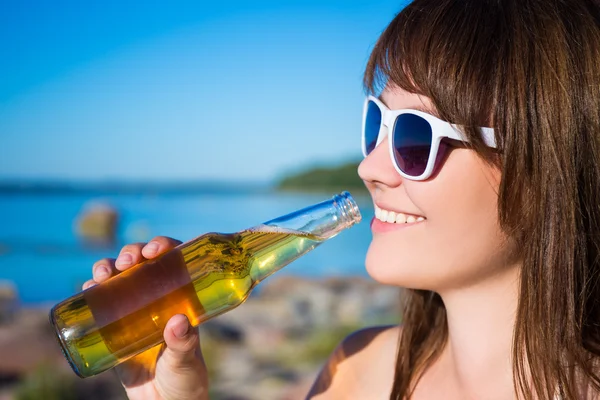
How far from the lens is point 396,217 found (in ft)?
5.96

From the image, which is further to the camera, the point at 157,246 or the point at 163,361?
the point at 163,361

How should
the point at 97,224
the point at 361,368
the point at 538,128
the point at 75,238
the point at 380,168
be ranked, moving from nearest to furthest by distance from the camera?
the point at 538,128 < the point at 380,168 < the point at 361,368 < the point at 75,238 < the point at 97,224

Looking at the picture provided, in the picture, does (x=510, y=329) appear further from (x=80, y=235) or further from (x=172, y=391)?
(x=80, y=235)

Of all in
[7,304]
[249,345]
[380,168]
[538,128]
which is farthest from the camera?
Answer: [7,304]

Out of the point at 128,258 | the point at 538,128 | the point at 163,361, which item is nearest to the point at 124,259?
the point at 128,258

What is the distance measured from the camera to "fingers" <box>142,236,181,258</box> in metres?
1.71

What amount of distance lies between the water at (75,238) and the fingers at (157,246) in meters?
7.81

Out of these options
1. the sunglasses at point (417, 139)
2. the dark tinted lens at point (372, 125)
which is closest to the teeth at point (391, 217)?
the sunglasses at point (417, 139)

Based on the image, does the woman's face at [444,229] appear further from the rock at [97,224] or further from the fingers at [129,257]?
the rock at [97,224]

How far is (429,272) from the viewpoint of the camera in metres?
1.76

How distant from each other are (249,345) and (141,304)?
22.2 ft

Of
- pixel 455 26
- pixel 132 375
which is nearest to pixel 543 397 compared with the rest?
pixel 455 26

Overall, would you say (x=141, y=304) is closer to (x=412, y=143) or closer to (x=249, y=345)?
(x=412, y=143)

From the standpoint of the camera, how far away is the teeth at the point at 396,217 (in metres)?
1.79
